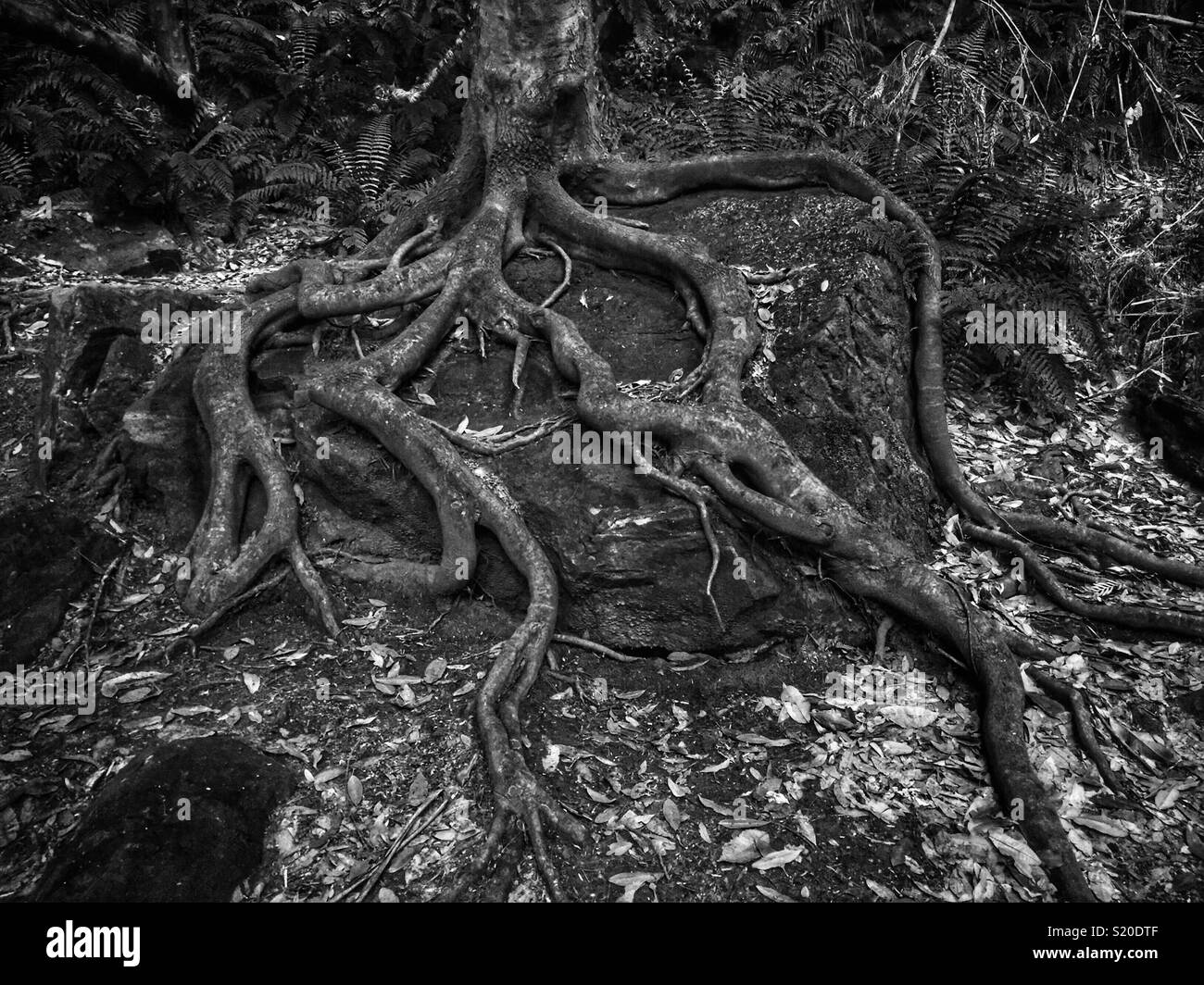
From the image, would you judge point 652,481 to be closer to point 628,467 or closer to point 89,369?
point 628,467

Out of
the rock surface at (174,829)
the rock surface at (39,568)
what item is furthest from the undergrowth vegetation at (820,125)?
the rock surface at (174,829)

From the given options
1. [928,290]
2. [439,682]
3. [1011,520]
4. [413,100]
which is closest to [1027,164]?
[928,290]

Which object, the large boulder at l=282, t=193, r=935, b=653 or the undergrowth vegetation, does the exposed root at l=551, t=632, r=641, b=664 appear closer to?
the large boulder at l=282, t=193, r=935, b=653

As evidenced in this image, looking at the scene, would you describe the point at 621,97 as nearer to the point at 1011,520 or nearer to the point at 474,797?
the point at 1011,520

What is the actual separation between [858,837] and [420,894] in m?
2.14

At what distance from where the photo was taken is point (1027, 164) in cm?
723

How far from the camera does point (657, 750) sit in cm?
436

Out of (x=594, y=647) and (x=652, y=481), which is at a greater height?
(x=652, y=481)

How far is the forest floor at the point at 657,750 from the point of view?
370cm

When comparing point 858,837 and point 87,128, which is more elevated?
point 87,128

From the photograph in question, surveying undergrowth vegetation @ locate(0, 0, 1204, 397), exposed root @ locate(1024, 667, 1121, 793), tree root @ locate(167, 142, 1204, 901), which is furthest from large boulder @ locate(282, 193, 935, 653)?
exposed root @ locate(1024, 667, 1121, 793)

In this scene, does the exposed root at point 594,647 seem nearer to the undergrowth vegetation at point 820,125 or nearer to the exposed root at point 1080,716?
the exposed root at point 1080,716

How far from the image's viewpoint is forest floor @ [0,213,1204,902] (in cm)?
370

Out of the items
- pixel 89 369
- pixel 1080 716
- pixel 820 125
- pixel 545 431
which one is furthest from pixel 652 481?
pixel 820 125
